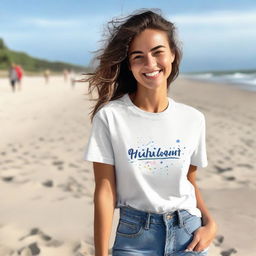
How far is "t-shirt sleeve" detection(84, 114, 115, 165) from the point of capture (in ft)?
5.72

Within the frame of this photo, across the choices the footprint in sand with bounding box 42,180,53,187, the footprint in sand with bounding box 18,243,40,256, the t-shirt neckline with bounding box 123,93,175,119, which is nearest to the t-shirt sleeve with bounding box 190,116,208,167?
the t-shirt neckline with bounding box 123,93,175,119

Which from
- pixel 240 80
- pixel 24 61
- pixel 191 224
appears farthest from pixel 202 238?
pixel 24 61

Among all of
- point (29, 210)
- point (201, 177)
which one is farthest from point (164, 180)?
point (201, 177)

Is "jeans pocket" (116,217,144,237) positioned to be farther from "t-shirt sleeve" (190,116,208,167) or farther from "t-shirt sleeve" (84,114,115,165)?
"t-shirt sleeve" (190,116,208,167)

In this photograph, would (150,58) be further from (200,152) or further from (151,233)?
(151,233)

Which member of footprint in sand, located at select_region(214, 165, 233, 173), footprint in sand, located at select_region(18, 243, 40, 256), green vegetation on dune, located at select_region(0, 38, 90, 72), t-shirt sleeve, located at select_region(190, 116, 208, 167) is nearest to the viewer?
t-shirt sleeve, located at select_region(190, 116, 208, 167)

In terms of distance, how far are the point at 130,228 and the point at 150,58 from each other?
70 centimetres

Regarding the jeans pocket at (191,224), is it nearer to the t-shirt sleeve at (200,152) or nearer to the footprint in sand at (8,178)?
the t-shirt sleeve at (200,152)

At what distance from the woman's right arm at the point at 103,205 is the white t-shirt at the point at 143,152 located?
0.10 ft

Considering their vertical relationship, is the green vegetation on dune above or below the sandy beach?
below

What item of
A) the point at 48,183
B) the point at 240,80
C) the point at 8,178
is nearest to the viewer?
the point at 48,183

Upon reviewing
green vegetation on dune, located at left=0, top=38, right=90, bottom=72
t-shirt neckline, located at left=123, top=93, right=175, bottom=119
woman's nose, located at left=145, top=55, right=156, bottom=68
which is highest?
woman's nose, located at left=145, top=55, right=156, bottom=68

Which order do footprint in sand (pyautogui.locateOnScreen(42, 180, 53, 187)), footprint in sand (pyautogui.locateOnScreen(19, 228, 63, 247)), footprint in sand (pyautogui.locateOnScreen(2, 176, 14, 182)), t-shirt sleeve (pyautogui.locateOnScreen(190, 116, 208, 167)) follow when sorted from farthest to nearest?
footprint in sand (pyautogui.locateOnScreen(2, 176, 14, 182)), footprint in sand (pyautogui.locateOnScreen(42, 180, 53, 187)), footprint in sand (pyautogui.locateOnScreen(19, 228, 63, 247)), t-shirt sleeve (pyautogui.locateOnScreen(190, 116, 208, 167))

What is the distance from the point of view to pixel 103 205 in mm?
1777
